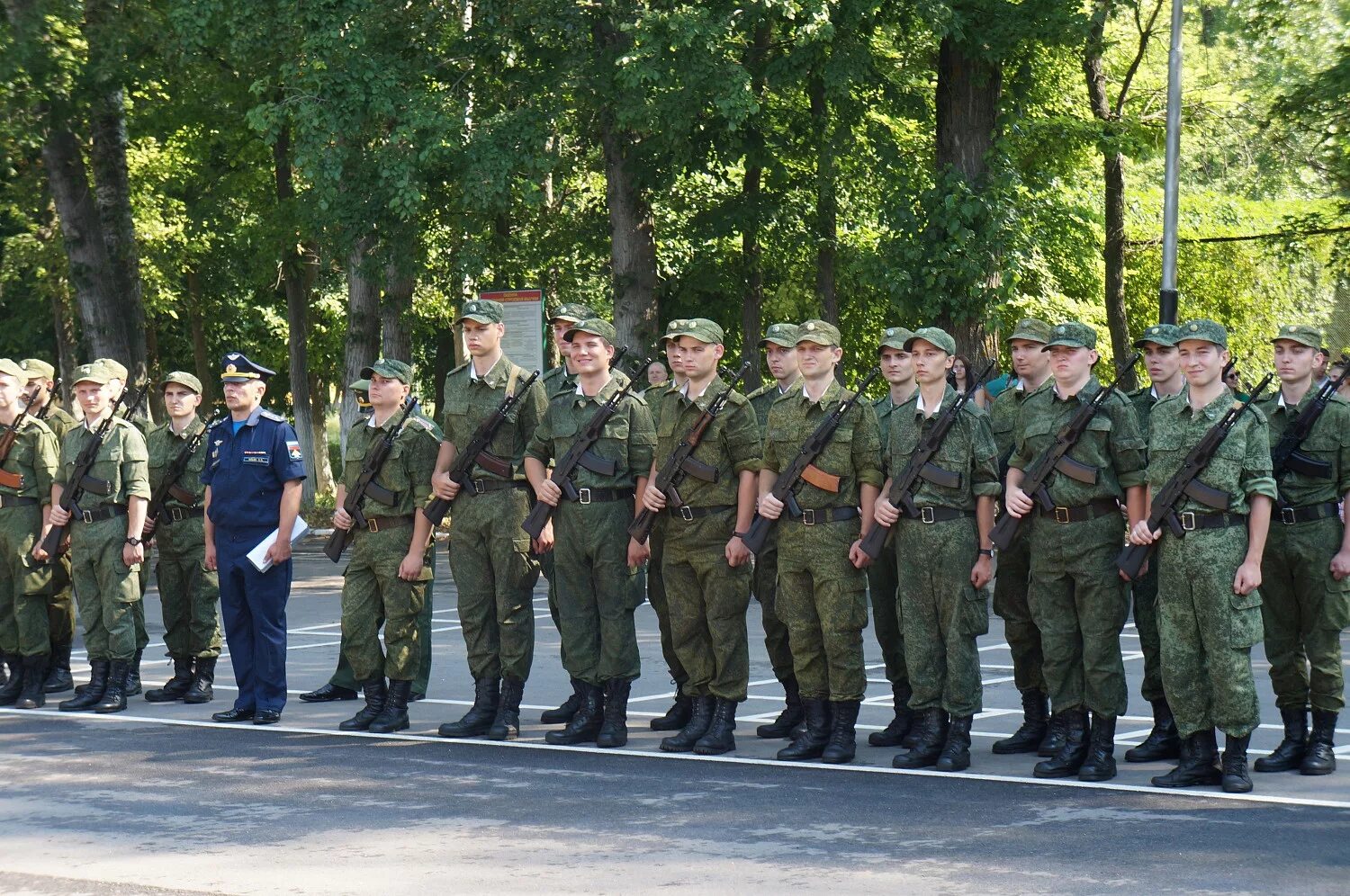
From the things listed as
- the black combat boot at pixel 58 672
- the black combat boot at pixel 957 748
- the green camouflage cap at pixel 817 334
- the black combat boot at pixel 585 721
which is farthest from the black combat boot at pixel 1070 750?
the black combat boot at pixel 58 672

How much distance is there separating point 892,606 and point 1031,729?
0.97m

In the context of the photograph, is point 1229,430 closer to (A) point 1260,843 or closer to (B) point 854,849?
(A) point 1260,843

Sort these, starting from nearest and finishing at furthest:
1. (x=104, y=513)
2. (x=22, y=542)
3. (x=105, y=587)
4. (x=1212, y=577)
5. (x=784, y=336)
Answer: (x=1212, y=577)
(x=784, y=336)
(x=105, y=587)
(x=104, y=513)
(x=22, y=542)

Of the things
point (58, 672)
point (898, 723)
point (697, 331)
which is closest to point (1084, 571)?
point (898, 723)

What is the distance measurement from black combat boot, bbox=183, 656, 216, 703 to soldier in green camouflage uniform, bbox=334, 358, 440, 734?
154 cm

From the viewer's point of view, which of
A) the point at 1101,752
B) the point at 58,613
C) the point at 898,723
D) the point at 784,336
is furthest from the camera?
the point at 58,613

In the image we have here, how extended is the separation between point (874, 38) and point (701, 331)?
47.4 ft

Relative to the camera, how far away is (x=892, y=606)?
984cm

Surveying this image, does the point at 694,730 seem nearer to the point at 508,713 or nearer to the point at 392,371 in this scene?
the point at 508,713

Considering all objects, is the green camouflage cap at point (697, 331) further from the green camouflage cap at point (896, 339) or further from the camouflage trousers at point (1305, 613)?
the camouflage trousers at point (1305, 613)

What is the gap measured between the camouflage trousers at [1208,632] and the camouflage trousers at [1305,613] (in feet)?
1.75

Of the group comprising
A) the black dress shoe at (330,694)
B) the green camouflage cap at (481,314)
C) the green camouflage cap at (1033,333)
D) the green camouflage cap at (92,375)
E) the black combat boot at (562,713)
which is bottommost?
the black dress shoe at (330,694)

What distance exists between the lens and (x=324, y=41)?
21.0 metres

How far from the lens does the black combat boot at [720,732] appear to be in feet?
30.7
